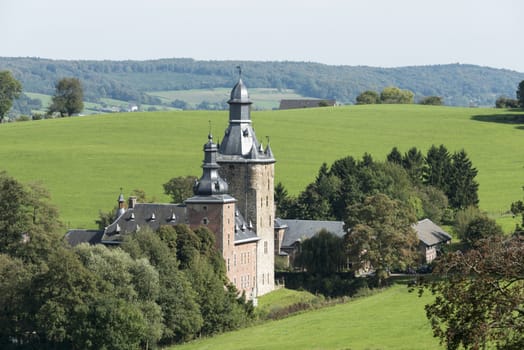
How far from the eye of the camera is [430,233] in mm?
108312

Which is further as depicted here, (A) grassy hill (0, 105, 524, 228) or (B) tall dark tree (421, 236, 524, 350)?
(A) grassy hill (0, 105, 524, 228)

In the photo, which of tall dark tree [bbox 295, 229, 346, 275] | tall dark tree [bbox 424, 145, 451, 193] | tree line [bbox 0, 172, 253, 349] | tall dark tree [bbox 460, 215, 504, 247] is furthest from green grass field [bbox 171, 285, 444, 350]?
tall dark tree [bbox 424, 145, 451, 193]

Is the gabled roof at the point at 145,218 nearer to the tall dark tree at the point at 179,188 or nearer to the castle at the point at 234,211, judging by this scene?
the castle at the point at 234,211

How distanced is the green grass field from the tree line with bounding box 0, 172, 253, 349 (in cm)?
308

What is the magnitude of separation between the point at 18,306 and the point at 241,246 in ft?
87.7

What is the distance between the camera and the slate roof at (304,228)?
109938mm

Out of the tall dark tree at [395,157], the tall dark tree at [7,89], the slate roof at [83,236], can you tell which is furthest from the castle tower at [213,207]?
the tall dark tree at [7,89]

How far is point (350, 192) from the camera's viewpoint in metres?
116

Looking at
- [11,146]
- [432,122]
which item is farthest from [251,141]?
[432,122]

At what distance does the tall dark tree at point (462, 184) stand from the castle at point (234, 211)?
92.0 feet

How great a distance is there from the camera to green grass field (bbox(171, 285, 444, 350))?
61.9 m

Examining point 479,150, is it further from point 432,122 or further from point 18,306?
point 18,306

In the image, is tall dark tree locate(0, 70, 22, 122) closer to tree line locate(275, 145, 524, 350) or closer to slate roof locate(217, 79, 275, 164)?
tree line locate(275, 145, 524, 350)

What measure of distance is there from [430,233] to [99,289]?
44.1 m
